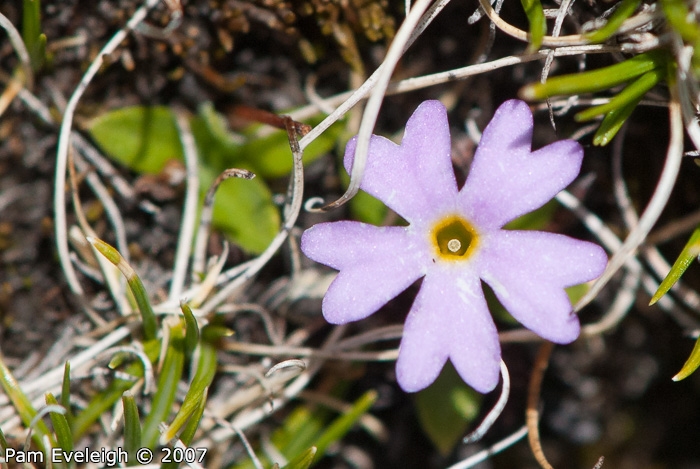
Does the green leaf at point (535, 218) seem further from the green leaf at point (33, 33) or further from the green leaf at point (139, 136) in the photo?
the green leaf at point (33, 33)

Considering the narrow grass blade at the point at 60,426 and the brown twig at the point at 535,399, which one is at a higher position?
the narrow grass blade at the point at 60,426

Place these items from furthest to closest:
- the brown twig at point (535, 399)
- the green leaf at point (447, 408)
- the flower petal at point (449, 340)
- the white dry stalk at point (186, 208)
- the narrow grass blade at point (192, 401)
Result: the green leaf at point (447, 408), the white dry stalk at point (186, 208), the brown twig at point (535, 399), the narrow grass blade at point (192, 401), the flower petal at point (449, 340)

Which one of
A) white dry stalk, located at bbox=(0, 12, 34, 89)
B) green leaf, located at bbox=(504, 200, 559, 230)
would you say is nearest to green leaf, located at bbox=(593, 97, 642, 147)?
green leaf, located at bbox=(504, 200, 559, 230)

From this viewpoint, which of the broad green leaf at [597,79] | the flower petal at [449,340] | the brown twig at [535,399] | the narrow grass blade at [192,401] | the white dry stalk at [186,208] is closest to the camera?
the broad green leaf at [597,79]

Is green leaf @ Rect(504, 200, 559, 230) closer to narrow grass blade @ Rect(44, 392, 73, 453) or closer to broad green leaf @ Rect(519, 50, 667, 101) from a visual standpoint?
broad green leaf @ Rect(519, 50, 667, 101)

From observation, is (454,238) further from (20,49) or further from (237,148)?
(20,49)

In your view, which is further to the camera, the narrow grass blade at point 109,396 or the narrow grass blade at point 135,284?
the narrow grass blade at point 109,396

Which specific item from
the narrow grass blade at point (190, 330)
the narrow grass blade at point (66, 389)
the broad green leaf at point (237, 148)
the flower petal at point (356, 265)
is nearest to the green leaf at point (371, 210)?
the broad green leaf at point (237, 148)
